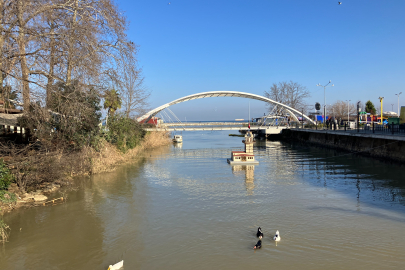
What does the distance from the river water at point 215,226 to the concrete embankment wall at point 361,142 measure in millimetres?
8239

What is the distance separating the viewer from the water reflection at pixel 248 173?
46.7ft

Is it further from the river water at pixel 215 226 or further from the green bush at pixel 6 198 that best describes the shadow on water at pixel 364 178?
the green bush at pixel 6 198

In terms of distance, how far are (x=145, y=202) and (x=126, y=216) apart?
5.86ft

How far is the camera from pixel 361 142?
28.9m

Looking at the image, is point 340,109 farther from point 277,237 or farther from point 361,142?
point 277,237

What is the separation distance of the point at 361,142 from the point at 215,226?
971 inches

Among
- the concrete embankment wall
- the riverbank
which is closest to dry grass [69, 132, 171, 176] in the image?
the riverbank

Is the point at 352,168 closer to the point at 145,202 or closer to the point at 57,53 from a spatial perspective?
the point at 145,202

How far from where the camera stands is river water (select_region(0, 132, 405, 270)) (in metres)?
7.02

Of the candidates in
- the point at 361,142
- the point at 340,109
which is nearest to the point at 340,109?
the point at 340,109

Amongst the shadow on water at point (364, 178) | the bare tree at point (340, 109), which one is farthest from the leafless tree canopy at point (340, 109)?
the shadow on water at point (364, 178)

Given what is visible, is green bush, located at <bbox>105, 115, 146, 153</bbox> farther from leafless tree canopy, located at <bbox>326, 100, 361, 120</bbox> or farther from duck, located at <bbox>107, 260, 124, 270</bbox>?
leafless tree canopy, located at <bbox>326, 100, 361, 120</bbox>

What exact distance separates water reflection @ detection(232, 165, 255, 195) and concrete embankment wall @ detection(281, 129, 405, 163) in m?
9.97

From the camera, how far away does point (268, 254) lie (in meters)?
7.20
